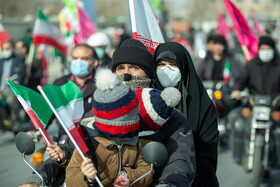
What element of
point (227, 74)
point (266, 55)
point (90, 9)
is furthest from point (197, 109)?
point (90, 9)

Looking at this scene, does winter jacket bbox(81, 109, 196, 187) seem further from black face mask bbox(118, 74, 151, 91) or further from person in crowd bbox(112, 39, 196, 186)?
black face mask bbox(118, 74, 151, 91)

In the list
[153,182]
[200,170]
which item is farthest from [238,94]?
[153,182]

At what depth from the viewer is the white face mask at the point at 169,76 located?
3.51 metres

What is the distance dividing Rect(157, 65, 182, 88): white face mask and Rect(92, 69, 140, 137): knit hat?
108 centimetres

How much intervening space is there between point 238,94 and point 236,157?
105 centimetres

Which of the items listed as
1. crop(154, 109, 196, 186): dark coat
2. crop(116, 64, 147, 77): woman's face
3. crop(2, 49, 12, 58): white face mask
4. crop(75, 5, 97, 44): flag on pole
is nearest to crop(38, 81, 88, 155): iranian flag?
crop(116, 64, 147, 77): woman's face

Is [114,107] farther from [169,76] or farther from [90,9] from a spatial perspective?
[90,9]

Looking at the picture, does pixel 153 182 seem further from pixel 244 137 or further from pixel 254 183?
pixel 244 137

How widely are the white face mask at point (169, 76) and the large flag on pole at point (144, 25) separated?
71cm

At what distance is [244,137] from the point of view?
713cm

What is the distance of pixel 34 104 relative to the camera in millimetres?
2949

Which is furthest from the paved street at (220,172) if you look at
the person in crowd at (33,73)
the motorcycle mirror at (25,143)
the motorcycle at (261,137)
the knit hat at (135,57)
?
the motorcycle mirror at (25,143)

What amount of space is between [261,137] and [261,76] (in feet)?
3.04

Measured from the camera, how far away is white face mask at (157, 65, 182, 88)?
11.5 feet
